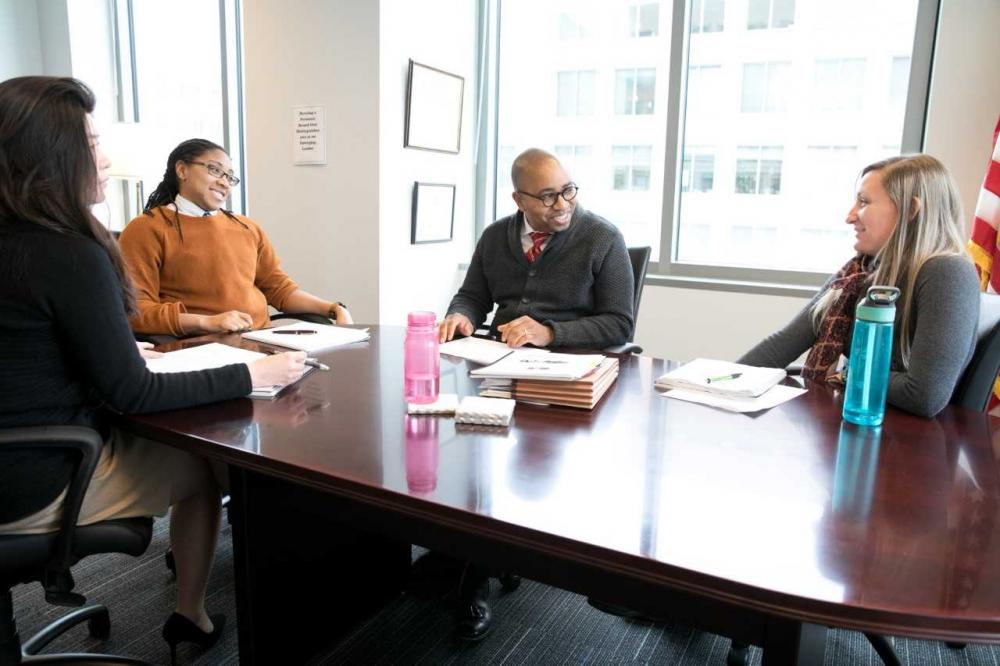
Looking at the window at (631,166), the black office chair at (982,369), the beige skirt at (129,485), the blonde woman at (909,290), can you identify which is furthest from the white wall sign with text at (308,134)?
the black office chair at (982,369)

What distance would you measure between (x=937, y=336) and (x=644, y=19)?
2644 mm

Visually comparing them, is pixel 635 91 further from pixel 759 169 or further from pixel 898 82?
pixel 898 82

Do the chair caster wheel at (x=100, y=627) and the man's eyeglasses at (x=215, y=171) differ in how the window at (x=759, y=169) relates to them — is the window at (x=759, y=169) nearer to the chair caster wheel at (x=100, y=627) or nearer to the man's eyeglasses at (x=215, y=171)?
the man's eyeglasses at (x=215, y=171)

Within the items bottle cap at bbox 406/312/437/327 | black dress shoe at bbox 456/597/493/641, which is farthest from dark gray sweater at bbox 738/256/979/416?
black dress shoe at bbox 456/597/493/641

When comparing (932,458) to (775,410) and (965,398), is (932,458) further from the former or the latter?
(965,398)

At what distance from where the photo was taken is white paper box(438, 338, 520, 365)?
1.79 metres

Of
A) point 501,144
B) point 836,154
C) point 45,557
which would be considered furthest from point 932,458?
point 501,144

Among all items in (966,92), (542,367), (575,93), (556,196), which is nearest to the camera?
(542,367)

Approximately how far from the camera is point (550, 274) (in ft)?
7.47

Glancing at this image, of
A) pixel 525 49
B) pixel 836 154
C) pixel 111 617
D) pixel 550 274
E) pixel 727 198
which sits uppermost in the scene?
pixel 525 49

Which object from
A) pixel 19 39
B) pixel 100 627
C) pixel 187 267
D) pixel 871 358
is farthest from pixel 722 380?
pixel 19 39

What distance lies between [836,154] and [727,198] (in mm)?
503

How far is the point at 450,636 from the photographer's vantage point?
5.78 feet

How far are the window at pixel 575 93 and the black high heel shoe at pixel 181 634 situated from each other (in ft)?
10.0
